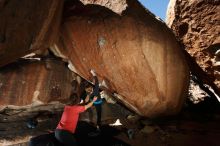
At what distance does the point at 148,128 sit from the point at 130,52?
191 cm

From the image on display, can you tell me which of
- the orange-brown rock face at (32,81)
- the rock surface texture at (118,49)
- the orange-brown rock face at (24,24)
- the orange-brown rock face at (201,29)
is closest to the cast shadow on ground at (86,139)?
the rock surface texture at (118,49)

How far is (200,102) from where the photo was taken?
6.87 metres

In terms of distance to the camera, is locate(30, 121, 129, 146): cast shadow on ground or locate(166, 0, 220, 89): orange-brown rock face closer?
locate(166, 0, 220, 89): orange-brown rock face

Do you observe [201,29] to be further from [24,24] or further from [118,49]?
[24,24]

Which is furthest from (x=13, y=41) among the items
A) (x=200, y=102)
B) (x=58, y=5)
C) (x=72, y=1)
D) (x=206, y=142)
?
(x=200, y=102)

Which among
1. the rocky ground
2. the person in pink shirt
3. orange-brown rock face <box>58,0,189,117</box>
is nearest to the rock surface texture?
orange-brown rock face <box>58,0,189,117</box>

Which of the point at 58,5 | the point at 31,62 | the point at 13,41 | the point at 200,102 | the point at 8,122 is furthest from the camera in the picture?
the point at 8,122

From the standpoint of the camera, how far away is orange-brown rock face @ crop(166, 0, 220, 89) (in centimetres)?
416

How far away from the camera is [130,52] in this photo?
17.3 ft

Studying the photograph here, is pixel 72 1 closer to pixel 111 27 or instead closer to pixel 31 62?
pixel 111 27

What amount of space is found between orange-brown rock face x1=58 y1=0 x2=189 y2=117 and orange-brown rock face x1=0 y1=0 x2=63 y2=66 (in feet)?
2.49

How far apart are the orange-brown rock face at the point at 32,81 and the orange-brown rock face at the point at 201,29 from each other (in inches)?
125

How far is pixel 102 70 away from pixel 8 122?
365 cm

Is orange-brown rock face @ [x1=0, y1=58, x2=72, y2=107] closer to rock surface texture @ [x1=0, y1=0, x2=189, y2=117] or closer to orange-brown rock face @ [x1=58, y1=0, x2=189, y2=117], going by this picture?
rock surface texture @ [x1=0, y1=0, x2=189, y2=117]
